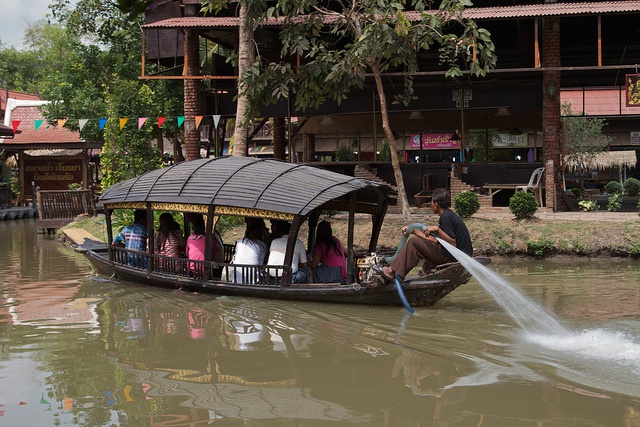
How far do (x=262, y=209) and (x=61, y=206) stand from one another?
1642 cm

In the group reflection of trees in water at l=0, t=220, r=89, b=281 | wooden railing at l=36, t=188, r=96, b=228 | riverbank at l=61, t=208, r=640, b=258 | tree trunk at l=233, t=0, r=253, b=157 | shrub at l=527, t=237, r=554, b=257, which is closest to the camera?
reflection of trees in water at l=0, t=220, r=89, b=281

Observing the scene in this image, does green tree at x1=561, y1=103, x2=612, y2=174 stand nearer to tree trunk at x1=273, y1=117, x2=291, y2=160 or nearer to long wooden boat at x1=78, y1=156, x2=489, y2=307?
tree trunk at x1=273, y1=117, x2=291, y2=160

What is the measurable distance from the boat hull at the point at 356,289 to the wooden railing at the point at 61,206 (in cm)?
1404

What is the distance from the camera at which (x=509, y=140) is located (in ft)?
106

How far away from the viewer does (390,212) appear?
20.5 m

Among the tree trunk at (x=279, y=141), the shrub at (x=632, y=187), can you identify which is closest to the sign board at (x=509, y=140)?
the shrub at (x=632, y=187)

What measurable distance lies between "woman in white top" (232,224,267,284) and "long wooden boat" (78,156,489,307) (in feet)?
0.12

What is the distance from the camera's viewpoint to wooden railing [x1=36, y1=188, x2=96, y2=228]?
24.5m

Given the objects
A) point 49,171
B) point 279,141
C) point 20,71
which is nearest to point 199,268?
point 279,141

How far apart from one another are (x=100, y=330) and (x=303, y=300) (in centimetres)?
292

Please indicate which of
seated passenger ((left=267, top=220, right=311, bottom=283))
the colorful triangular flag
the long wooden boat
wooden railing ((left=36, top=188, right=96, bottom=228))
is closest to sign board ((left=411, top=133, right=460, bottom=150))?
wooden railing ((left=36, top=188, right=96, bottom=228))

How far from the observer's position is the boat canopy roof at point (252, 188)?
10.5 m

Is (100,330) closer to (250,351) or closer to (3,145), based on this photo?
(250,351)

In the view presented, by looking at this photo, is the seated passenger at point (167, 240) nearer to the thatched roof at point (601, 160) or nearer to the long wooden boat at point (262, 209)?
the long wooden boat at point (262, 209)
